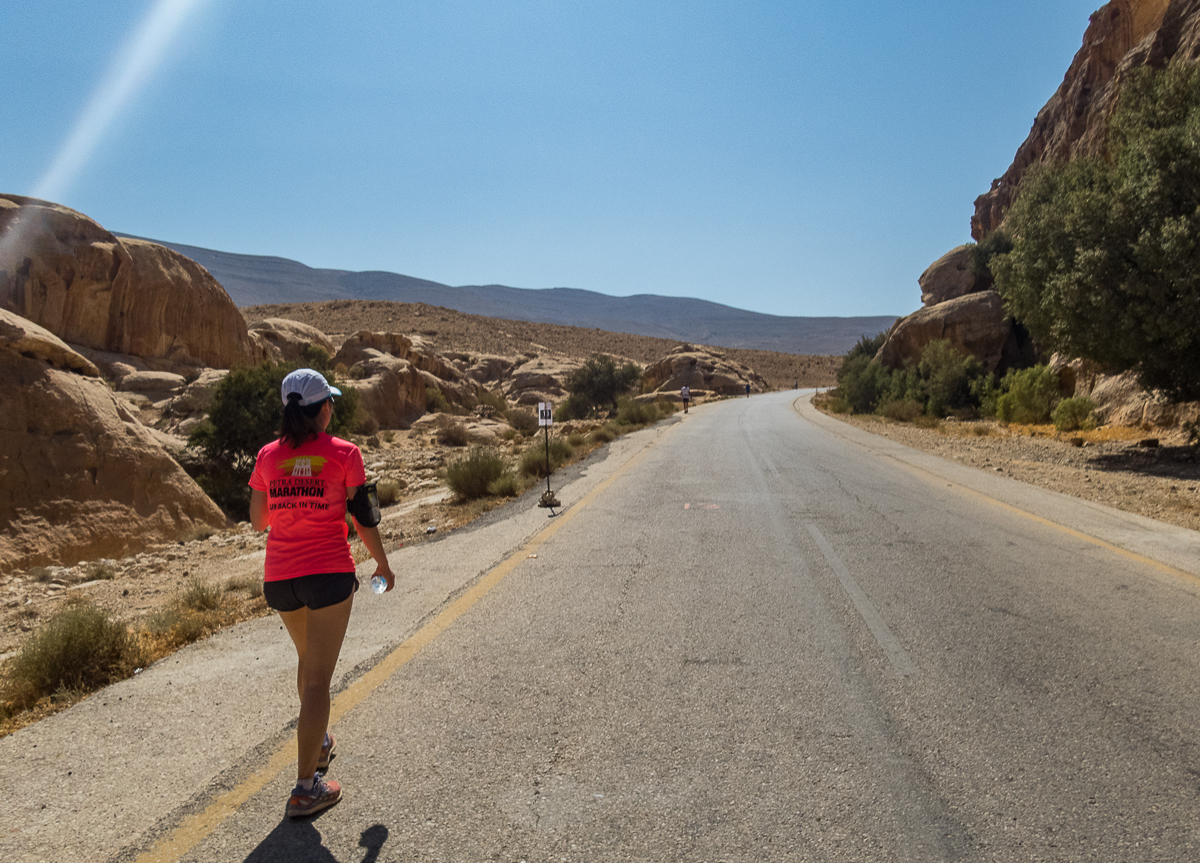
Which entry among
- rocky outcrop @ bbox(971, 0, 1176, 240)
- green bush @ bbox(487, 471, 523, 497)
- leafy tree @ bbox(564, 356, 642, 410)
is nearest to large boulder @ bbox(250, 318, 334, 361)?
leafy tree @ bbox(564, 356, 642, 410)

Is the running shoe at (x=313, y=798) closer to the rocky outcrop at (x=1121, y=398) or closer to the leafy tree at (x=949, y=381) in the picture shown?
the rocky outcrop at (x=1121, y=398)

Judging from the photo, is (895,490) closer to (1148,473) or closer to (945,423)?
(1148,473)

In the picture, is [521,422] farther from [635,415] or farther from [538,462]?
[538,462]

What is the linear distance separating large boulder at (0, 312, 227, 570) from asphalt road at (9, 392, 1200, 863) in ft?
21.7

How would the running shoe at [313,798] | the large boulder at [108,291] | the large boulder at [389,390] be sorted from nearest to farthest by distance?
the running shoe at [313,798] < the large boulder at [108,291] < the large boulder at [389,390]

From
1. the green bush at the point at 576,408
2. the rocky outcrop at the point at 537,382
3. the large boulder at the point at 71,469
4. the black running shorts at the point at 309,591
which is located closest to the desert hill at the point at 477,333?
the rocky outcrop at the point at 537,382

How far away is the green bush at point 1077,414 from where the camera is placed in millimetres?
22391

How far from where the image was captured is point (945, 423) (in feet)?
96.3

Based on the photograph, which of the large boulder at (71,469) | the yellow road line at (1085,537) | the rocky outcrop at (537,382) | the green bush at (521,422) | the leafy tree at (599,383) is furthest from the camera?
the rocky outcrop at (537,382)

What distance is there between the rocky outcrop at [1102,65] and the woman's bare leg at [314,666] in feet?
92.5

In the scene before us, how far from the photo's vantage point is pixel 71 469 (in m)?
11.2

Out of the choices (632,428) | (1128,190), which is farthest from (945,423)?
(1128,190)

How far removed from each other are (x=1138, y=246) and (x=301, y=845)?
1795 centimetres

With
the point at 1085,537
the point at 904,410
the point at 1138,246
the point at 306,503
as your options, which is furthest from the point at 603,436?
the point at 306,503
